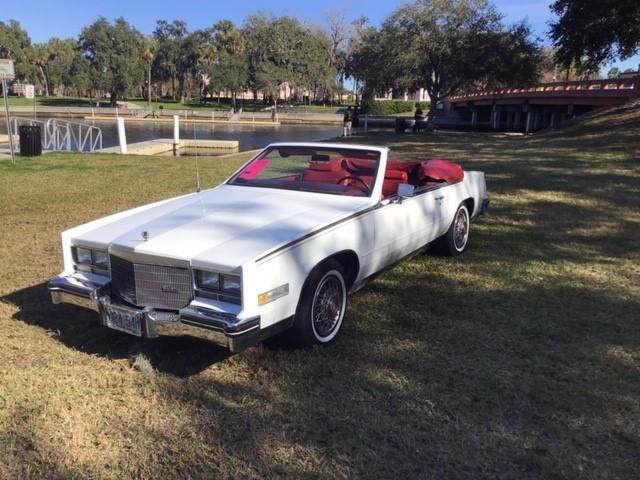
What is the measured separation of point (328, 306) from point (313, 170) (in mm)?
1697

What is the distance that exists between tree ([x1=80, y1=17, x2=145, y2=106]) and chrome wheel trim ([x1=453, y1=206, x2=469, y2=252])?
81.6 meters

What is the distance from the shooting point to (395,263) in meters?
4.88

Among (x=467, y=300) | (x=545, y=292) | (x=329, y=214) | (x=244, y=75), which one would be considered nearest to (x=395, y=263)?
(x=467, y=300)

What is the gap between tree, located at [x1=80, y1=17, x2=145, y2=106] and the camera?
77.9m

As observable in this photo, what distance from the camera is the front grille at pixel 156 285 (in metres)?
3.38

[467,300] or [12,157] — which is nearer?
[467,300]

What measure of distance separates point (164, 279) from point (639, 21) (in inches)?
1115

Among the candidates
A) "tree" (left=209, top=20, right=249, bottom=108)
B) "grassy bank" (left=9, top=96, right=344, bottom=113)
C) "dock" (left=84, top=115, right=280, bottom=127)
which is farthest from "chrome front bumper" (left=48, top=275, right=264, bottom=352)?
"tree" (left=209, top=20, right=249, bottom=108)

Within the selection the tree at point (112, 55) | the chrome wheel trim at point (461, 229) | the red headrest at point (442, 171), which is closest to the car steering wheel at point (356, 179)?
the red headrest at point (442, 171)

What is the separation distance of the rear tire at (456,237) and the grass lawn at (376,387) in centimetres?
18

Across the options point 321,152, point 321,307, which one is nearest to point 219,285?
point 321,307

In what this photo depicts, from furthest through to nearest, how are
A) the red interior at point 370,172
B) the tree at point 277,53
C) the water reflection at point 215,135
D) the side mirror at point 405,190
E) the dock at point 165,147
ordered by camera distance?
the tree at point 277,53 → the water reflection at point 215,135 → the dock at point 165,147 → the red interior at point 370,172 → the side mirror at point 405,190

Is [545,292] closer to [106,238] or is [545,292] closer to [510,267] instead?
[510,267]

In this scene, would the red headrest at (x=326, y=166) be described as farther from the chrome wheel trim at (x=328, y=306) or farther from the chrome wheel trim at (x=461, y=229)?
the chrome wheel trim at (x=461, y=229)
